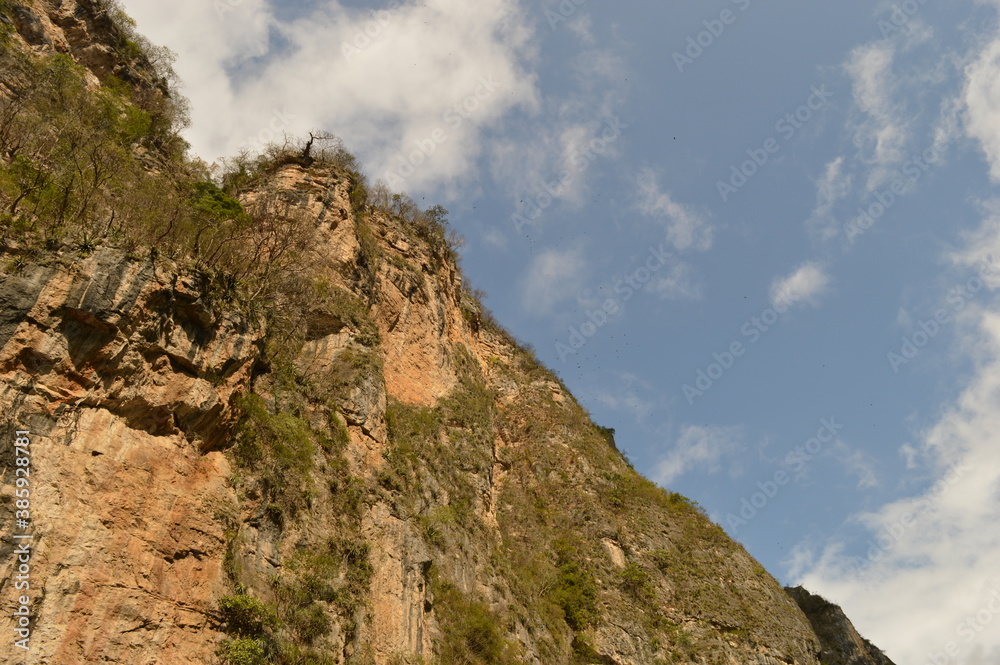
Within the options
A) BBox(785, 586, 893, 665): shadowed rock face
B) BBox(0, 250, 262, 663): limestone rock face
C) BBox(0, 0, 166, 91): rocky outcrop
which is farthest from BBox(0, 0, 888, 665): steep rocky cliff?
BBox(785, 586, 893, 665): shadowed rock face

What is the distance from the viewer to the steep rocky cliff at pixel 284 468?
8.61 m

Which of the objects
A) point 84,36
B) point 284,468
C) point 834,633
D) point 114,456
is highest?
point 84,36

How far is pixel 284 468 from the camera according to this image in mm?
12586

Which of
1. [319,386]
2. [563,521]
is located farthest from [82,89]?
[563,521]

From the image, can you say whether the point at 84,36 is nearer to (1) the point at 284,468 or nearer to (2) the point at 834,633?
(1) the point at 284,468

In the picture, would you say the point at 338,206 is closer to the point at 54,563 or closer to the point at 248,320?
the point at 248,320

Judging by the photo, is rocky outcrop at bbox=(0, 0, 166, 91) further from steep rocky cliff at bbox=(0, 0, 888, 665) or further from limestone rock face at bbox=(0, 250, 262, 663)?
limestone rock face at bbox=(0, 250, 262, 663)

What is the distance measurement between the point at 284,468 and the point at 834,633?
111 feet

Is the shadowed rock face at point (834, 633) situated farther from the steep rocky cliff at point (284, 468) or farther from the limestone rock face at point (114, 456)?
the limestone rock face at point (114, 456)

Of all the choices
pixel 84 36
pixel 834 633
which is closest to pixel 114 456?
pixel 84 36

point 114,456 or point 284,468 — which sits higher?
point 284,468

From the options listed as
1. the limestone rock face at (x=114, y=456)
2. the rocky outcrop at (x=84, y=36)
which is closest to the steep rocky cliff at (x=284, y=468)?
the limestone rock face at (x=114, y=456)

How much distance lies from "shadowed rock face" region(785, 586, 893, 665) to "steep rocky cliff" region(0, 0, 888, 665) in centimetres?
659

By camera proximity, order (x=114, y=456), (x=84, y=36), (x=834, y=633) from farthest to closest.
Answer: (x=834, y=633) → (x=84, y=36) → (x=114, y=456)
